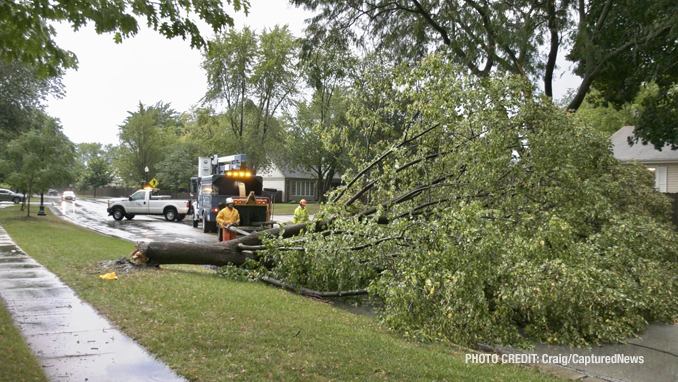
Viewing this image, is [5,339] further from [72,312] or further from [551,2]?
[551,2]

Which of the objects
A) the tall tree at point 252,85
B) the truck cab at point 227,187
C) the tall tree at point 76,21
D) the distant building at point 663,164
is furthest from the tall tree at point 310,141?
the tall tree at point 76,21

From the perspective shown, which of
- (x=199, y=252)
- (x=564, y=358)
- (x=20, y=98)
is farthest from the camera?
(x=20, y=98)

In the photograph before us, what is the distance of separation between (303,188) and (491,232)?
5017 centimetres

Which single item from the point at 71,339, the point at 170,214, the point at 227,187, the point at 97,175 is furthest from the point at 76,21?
the point at 97,175

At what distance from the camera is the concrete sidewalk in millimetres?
4492

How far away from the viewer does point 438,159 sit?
952 cm

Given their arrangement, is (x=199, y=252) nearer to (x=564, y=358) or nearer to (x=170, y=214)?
(x=564, y=358)

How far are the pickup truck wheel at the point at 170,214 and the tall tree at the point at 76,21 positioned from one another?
22.6 m

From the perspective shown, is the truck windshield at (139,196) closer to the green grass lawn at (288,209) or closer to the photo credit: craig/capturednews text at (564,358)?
the green grass lawn at (288,209)

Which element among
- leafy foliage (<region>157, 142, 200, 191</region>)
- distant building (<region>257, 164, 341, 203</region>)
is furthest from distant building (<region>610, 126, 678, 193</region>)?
leafy foliage (<region>157, 142, 200, 191</region>)

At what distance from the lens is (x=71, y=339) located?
5410 millimetres

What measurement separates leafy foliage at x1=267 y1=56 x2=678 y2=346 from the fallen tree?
25mm

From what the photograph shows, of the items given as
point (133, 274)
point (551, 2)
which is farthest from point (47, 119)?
point (551, 2)

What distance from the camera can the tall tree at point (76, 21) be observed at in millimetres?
4891
